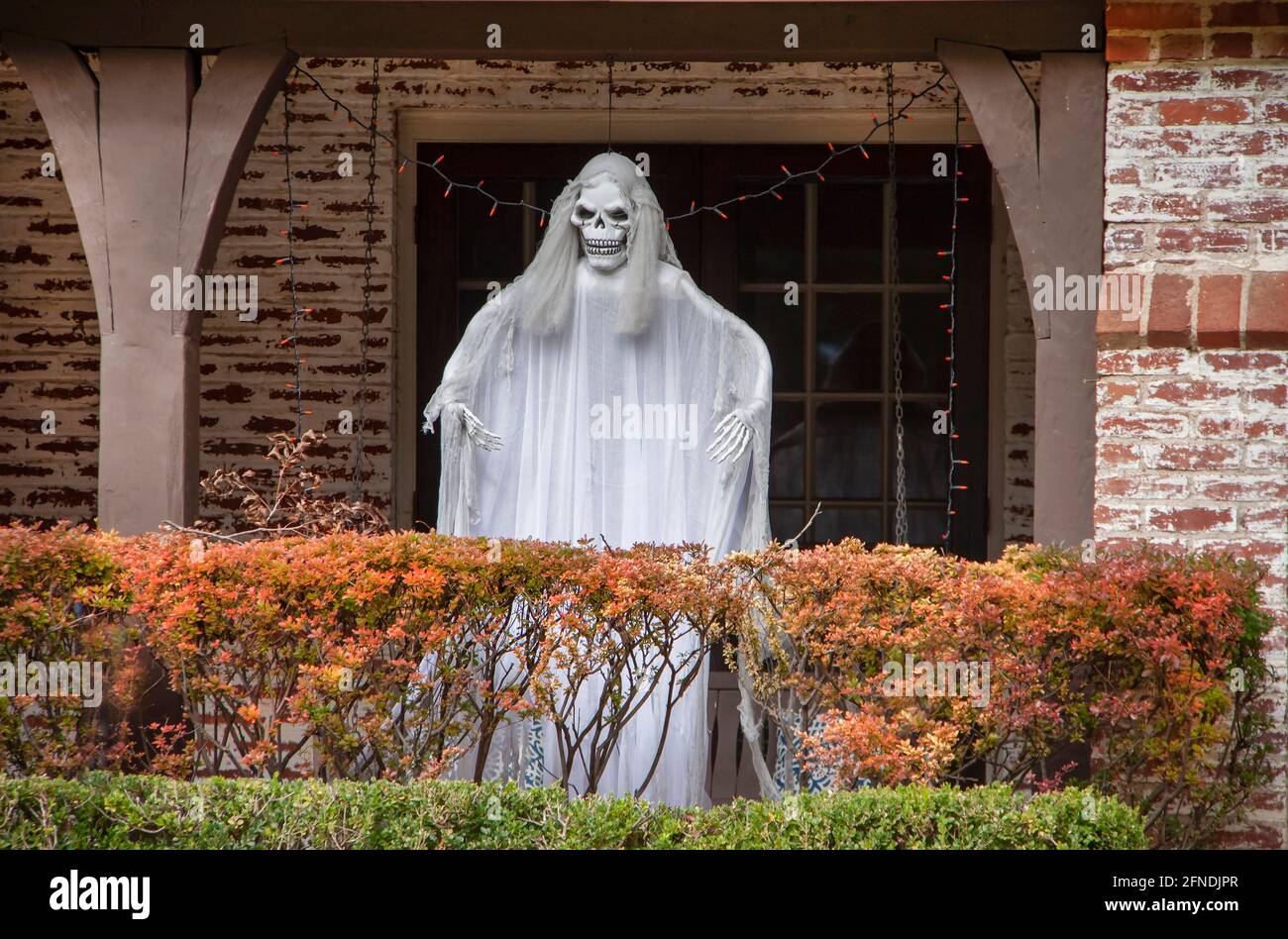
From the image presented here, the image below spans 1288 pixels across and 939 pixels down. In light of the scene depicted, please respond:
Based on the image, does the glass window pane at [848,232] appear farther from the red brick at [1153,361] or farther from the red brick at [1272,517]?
the red brick at [1272,517]

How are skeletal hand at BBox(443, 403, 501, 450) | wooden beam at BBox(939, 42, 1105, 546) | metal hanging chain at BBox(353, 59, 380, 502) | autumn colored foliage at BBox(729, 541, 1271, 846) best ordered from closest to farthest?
autumn colored foliage at BBox(729, 541, 1271, 846)
wooden beam at BBox(939, 42, 1105, 546)
skeletal hand at BBox(443, 403, 501, 450)
metal hanging chain at BBox(353, 59, 380, 502)

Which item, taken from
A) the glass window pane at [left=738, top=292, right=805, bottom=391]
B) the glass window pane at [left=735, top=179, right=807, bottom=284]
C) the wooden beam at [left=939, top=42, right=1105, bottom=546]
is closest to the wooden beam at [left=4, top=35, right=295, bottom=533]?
the wooden beam at [left=939, top=42, right=1105, bottom=546]

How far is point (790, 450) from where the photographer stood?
24.1 feet

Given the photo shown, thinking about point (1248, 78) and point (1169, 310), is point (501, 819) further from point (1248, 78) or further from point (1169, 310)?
point (1248, 78)

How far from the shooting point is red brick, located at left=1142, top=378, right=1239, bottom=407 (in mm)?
4953

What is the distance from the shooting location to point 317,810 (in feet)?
13.7

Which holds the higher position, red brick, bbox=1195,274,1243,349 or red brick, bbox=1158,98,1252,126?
red brick, bbox=1158,98,1252,126

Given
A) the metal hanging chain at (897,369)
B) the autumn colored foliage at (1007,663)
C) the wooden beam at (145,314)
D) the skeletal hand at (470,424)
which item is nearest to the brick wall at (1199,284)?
the autumn colored foliage at (1007,663)

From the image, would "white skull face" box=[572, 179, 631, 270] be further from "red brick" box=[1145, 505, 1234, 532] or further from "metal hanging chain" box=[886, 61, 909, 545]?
"red brick" box=[1145, 505, 1234, 532]

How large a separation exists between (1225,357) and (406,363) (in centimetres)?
387

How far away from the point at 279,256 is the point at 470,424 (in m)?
2.64

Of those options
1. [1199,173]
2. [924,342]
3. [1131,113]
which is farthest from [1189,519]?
[924,342]

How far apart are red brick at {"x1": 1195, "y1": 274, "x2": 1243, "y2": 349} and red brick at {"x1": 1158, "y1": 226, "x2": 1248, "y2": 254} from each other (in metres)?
0.11
